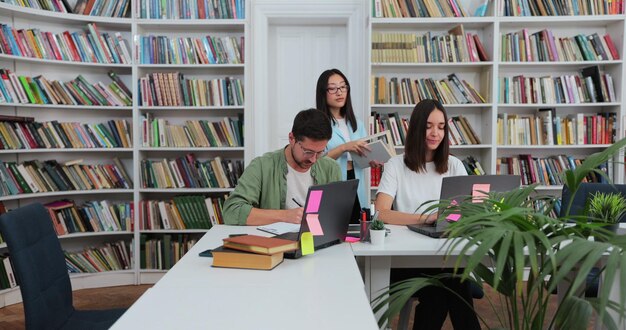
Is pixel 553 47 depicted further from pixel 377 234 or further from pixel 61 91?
pixel 61 91

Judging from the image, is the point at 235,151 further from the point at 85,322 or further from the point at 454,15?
the point at 85,322

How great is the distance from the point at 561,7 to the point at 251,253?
3.60 m

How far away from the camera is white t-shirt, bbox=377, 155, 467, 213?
283 cm

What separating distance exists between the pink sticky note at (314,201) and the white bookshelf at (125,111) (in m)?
2.54

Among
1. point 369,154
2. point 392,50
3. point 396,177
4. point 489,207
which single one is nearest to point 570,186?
point 489,207

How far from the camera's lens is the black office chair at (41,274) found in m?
1.82

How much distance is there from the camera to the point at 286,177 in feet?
8.91

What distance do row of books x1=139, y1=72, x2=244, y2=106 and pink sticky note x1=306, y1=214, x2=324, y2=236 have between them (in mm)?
2586

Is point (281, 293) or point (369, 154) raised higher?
point (369, 154)

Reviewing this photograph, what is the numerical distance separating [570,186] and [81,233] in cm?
375

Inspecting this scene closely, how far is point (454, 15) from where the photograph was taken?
441 centimetres

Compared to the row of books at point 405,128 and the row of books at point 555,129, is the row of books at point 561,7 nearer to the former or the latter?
the row of books at point 555,129

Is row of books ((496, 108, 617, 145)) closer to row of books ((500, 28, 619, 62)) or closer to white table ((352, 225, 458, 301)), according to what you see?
row of books ((500, 28, 619, 62))

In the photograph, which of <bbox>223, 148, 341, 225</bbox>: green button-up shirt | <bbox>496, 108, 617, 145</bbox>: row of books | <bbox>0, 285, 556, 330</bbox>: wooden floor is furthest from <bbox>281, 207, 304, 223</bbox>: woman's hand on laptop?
<bbox>496, 108, 617, 145</bbox>: row of books
